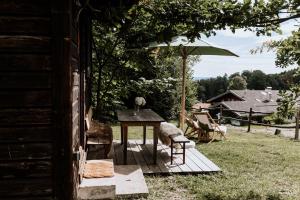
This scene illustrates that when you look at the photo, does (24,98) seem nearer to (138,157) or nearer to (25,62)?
(25,62)

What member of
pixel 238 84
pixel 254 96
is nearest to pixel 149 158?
pixel 254 96

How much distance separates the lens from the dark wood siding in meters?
3.00

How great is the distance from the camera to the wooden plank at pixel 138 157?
6500mm

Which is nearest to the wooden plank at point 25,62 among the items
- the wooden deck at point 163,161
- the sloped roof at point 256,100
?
the wooden deck at point 163,161

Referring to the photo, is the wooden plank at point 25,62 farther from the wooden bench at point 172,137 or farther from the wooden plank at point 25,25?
the wooden bench at point 172,137

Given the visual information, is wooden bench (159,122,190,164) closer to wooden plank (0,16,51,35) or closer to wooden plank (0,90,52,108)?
wooden plank (0,90,52,108)

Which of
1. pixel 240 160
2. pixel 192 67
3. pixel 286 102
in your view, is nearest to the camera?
pixel 286 102

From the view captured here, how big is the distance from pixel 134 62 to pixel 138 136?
2.25 m

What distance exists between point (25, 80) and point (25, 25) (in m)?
0.47

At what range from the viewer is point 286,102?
18.6ft

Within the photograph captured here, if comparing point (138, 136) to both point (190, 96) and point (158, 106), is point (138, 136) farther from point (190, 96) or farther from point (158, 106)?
point (190, 96)

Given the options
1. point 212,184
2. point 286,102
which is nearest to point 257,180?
point 212,184

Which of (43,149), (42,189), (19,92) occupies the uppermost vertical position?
(19,92)

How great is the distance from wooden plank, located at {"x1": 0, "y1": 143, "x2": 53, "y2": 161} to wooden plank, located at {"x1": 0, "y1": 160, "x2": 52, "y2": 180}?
0.15ft
